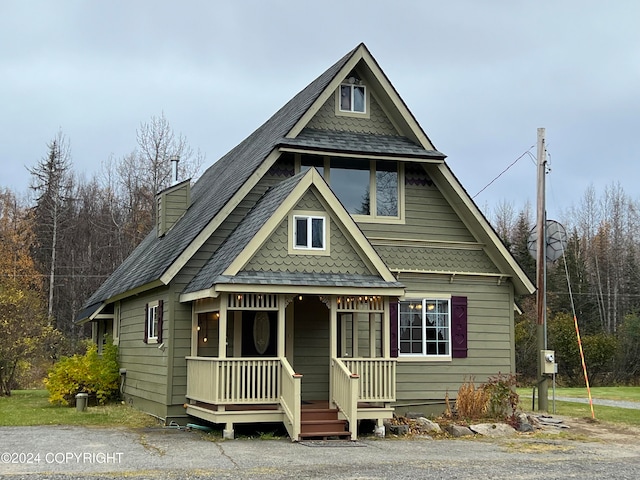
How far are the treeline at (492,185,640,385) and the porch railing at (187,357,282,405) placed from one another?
742 centimetres

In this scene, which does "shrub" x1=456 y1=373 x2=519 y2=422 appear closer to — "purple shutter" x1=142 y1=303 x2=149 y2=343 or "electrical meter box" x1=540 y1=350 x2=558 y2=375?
"electrical meter box" x1=540 y1=350 x2=558 y2=375

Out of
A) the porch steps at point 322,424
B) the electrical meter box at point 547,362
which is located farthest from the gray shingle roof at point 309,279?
the electrical meter box at point 547,362

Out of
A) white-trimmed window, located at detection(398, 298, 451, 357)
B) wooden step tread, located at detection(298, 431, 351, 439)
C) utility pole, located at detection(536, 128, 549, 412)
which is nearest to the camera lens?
wooden step tread, located at detection(298, 431, 351, 439)

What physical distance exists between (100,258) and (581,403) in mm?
30841

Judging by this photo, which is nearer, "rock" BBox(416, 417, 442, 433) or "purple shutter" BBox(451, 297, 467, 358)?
"rock" BBox(416, 417, 442, 433)

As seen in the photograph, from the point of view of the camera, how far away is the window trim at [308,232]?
14109mm

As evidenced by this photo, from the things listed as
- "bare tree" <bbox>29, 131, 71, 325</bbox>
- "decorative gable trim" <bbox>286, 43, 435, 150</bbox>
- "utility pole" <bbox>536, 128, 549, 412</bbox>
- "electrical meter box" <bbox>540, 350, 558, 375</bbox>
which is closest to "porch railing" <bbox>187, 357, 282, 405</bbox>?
"decorative gable trim" <bbox>286, 43, 435, 150</bbox>

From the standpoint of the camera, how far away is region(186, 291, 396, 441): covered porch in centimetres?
1338

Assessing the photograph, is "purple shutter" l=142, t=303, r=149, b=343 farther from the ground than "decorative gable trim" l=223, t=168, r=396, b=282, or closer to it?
closer to it

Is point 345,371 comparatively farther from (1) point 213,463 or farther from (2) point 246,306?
(1) point 213,463

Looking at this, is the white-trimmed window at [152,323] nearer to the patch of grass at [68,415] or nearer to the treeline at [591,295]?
the patch of grass at [68,415]

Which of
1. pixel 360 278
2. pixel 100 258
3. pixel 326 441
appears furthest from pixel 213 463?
pixel 100 258

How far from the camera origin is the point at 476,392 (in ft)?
53.5

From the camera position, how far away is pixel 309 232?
14.3 m
